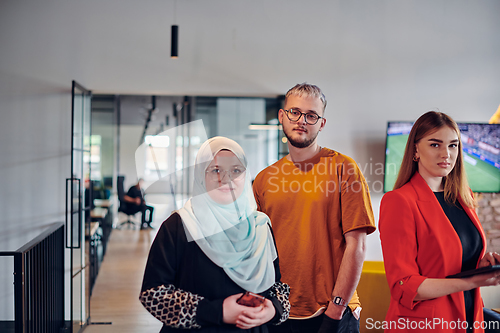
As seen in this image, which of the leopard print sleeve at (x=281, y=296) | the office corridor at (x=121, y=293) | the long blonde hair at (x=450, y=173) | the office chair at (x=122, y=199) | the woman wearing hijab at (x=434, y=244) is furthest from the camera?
the office chair at (x=122, y=199)

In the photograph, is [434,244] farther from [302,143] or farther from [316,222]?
Result: [302,143]

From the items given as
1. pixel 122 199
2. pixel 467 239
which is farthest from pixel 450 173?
pixel 122 199

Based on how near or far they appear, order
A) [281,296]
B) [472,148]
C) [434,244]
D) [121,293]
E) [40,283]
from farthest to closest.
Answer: [121,293], [472,148], [40,283], [434,244], [281,296]

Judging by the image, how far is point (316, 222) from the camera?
1.58m

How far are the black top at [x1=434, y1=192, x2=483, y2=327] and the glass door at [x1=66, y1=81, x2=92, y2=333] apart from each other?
9.78ft

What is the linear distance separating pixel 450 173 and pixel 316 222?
651mm

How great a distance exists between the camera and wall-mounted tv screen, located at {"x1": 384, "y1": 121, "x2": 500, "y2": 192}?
3428 millimetres

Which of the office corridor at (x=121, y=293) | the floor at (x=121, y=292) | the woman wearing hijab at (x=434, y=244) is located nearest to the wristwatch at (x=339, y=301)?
the woman wearing hijab at (x=434, y=244)

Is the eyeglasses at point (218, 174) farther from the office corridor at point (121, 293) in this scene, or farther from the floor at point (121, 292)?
the office corridor at point (121, 293)

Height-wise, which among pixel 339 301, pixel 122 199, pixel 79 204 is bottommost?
pixel 122 199

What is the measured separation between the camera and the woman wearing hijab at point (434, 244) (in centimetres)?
135

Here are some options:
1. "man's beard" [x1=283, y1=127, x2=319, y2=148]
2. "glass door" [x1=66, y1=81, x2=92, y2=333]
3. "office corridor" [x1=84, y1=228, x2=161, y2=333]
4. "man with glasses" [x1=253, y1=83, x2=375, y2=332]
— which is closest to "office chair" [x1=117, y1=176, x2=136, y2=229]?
"office corridor" [x1=84, y1=228, x2=161, y2=333]

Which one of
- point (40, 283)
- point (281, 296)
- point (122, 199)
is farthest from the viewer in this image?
point (122, 199)

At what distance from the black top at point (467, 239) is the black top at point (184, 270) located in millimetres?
975
